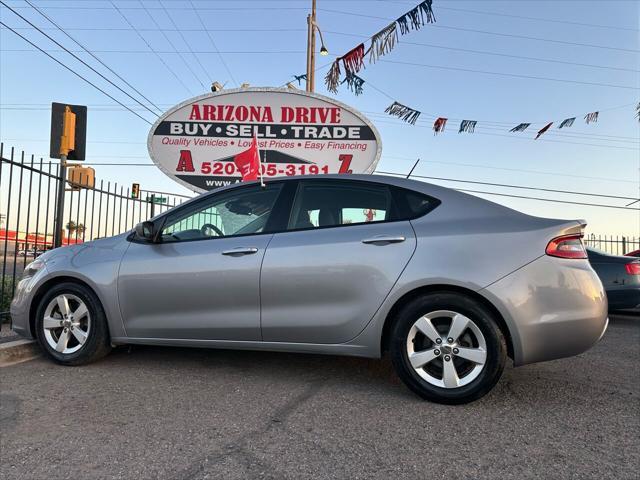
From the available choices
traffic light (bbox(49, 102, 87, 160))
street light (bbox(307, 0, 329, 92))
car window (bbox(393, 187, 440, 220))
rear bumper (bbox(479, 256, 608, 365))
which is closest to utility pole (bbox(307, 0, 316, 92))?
street light (bbox(307, 0, 329, 92))

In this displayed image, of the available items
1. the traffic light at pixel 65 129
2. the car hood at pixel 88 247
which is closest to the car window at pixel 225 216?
the car hood at pixel 88 247

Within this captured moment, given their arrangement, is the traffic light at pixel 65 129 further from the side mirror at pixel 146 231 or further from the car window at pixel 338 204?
the car window at pixel 338 204

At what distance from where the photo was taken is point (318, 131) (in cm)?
867

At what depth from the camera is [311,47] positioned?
45.8 feet

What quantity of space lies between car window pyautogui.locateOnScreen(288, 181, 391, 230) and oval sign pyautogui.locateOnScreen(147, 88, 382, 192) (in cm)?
498

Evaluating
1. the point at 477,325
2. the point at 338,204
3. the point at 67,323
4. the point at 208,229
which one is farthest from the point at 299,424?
the point at 67,323

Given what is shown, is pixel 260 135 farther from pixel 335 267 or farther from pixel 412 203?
pixel 335 267

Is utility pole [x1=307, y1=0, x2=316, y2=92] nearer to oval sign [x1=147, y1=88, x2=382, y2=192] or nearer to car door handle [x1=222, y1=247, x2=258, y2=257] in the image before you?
oval sign [x1=147, y1=88, x2=382, y2=192]

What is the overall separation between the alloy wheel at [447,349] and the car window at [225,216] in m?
1.46

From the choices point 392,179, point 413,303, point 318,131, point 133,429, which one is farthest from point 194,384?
point 318,131

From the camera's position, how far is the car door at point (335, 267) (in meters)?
3.23

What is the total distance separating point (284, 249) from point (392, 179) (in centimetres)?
99

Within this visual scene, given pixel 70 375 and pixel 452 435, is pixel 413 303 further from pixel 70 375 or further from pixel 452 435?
pixel 70 375

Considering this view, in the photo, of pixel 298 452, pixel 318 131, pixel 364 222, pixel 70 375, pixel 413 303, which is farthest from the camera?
pixel 318 131
